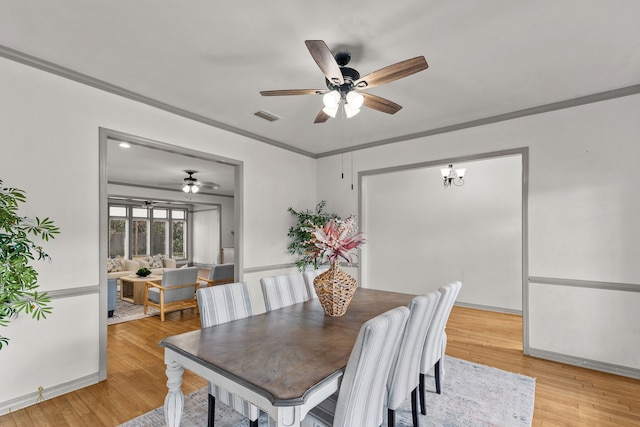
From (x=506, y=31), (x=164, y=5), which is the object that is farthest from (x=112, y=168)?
(x=506, y=31)

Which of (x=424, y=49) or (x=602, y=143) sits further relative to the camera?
(x=602, y=143)

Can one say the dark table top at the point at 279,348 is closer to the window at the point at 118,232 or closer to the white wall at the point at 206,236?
the window at the point at 118,232

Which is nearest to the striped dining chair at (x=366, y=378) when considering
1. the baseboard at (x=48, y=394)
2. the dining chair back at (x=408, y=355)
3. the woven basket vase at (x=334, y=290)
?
the dining chair back at (x=408, y=355)

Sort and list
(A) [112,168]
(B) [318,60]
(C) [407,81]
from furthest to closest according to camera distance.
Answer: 1. (A) [112,168]
2. (C) [407,81]
3. (B) [318,60]

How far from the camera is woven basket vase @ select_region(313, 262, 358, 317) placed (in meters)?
2.23

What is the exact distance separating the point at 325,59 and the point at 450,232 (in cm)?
453

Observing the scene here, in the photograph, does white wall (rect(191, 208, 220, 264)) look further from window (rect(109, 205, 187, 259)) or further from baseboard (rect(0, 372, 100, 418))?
baseboard (rect(0, 372, 100, 418))

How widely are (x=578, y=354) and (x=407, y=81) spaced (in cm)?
315

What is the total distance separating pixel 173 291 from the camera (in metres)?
4.86

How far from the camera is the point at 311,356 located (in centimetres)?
156

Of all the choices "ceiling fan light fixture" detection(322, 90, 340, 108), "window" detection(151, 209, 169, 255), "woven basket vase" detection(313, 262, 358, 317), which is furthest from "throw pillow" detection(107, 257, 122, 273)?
"ceiling fan light fixture" detection(322, 90, 340, 108)

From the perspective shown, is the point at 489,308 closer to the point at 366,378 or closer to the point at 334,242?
the point at 334,242

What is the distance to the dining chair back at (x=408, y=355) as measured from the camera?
177 cm

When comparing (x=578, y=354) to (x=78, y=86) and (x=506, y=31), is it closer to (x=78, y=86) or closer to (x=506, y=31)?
(x=506, y=31)
